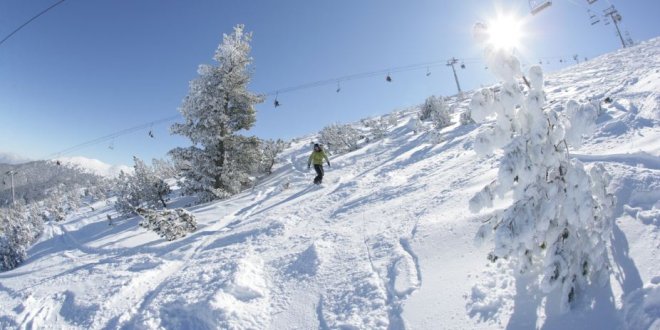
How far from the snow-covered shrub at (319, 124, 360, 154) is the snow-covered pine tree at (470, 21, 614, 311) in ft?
56.4

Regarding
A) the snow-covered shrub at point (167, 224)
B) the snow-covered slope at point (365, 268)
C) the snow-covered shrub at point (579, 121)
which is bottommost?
the snow-covered slope at point (365, 268)

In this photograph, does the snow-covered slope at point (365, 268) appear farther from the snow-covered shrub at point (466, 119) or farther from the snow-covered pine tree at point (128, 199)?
the snow-covered pine tree at point (128, 199)

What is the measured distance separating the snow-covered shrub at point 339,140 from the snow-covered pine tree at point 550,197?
17.2 m

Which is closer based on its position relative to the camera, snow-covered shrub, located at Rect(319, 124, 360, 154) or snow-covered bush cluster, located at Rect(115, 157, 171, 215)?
snow-covered bush cluster, located at Rect(115, 157, 171, 215)

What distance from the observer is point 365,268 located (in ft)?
17.0

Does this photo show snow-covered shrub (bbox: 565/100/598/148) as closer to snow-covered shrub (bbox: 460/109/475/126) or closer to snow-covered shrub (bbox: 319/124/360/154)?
snow-covered shrub (bbox: 460/109/475/126)

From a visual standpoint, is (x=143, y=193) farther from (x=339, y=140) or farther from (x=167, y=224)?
(x=339, y=140)

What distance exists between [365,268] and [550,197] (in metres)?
2.78

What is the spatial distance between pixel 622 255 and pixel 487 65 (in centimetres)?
226

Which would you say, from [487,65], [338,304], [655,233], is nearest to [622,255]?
[655,233]

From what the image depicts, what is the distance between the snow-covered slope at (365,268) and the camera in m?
3.47

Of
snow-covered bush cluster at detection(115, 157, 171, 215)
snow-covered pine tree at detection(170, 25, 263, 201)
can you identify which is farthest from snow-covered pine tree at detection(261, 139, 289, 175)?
snow-covered bush cluster at detection(115, 157, 171, 215)

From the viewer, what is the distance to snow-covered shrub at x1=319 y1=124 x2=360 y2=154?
2156cm

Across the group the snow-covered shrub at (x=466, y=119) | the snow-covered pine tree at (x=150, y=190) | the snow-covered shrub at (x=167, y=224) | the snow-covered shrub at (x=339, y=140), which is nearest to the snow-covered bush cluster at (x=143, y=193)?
the snow-covered pine tree at (x=150, y=190)
